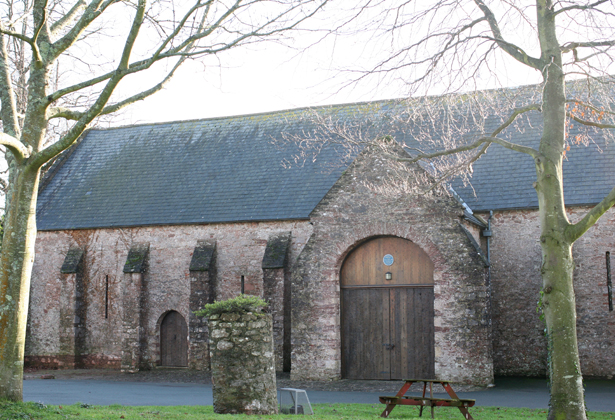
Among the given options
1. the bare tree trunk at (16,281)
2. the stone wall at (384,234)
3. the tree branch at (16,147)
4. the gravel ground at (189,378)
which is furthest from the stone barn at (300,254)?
the tree branch at (16,147)

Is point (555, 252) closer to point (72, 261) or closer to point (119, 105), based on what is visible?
point (119, 105)

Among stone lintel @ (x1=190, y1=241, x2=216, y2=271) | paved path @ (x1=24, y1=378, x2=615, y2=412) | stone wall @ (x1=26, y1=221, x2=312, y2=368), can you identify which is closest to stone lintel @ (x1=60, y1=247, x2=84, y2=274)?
stone wall @ (x1=26, y1=221, x2=312, y2=368)

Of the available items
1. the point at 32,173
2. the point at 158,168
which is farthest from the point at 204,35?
the point at 158,168

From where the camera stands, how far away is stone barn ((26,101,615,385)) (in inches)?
659

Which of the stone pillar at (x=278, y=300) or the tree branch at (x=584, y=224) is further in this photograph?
the stone pillar at (x=278, y=300)

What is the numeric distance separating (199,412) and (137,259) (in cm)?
1292

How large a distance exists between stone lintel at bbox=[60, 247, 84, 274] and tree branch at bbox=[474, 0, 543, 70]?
60.0ft

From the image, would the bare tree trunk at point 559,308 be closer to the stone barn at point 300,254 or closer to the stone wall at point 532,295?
the stone barn at point 300,254

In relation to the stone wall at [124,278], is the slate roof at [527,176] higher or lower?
higher

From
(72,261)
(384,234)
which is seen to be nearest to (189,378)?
(72,261)

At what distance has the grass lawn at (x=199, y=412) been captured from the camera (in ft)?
30.9

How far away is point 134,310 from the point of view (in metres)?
22.3

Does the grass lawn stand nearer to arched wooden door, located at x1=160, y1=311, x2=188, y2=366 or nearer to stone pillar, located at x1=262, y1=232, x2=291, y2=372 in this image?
stone pillar, located at x1=262, y1=232, x2=291, y2=372

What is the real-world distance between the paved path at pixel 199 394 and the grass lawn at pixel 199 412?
953 mm
